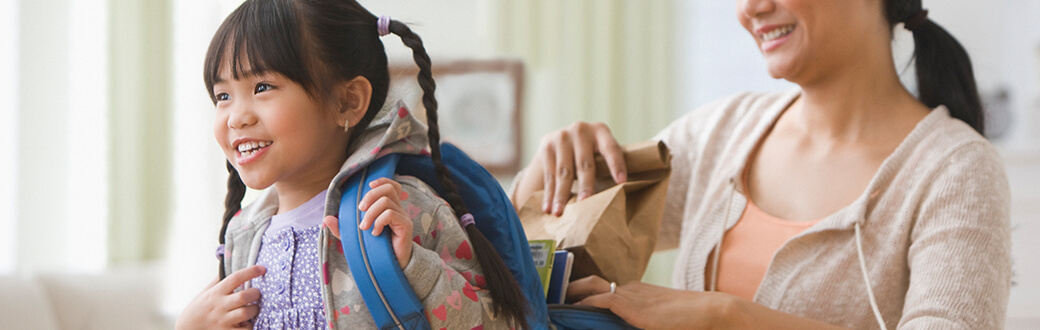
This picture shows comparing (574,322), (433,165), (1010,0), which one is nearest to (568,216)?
(574,322)

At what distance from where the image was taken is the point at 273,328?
2.59ft

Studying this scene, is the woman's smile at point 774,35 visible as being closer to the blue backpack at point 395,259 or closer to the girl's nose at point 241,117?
the blue backpack at point 395,259

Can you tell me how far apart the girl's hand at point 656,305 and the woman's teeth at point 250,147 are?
43 centimetres

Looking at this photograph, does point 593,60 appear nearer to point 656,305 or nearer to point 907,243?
point 907,243

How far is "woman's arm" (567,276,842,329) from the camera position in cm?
98

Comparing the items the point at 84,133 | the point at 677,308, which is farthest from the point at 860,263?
the point at 84,133

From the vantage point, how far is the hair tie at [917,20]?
1218 mm

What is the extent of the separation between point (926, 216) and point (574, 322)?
52cm

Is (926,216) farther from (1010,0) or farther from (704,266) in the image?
(1010,0)

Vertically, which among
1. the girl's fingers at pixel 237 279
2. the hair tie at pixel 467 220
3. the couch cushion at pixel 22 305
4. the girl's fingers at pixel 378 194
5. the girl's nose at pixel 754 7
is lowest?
the couch cushion at pixel 22 305

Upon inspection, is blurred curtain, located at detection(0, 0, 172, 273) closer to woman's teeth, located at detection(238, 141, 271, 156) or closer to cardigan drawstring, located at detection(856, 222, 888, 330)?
woman's teeth, located at detection(238, 141, 271, 156)

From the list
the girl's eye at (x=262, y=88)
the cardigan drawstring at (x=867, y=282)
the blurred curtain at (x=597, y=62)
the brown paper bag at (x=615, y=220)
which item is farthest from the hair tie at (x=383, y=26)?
the blurred curtain at (x=597, y=62)

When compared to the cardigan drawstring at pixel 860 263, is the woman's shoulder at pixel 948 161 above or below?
above

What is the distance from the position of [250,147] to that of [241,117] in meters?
0.03
